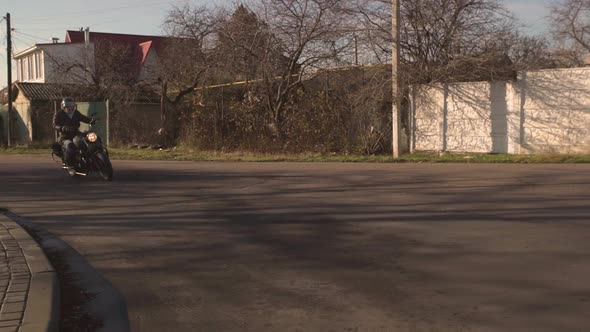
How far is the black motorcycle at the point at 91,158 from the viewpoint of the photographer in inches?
534

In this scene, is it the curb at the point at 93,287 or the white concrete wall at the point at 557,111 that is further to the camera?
the white concrete wall at the point at 557,111

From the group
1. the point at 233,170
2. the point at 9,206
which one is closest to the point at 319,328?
the point at 9,206

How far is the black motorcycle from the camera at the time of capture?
13562 millimetres

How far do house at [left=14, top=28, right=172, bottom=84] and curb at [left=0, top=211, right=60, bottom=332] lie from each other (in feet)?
77.3

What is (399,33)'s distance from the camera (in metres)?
18.3

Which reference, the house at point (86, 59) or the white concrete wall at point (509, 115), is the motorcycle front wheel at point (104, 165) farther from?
the house at point (86, 59)

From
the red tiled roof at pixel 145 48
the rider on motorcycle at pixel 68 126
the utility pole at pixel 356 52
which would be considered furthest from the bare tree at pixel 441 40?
the red tiled roof at pixel 145 48

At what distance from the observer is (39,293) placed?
5156 mm

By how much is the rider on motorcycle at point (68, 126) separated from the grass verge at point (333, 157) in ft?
19.2

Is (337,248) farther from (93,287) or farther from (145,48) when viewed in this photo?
(145,48)

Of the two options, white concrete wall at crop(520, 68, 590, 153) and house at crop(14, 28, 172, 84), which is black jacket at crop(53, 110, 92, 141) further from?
house at crop(14, 28, 172, 84)

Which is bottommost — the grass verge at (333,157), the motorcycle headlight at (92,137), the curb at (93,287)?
the curb at (93,287)

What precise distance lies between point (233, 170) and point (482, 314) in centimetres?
1156

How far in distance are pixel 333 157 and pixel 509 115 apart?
5.08m
